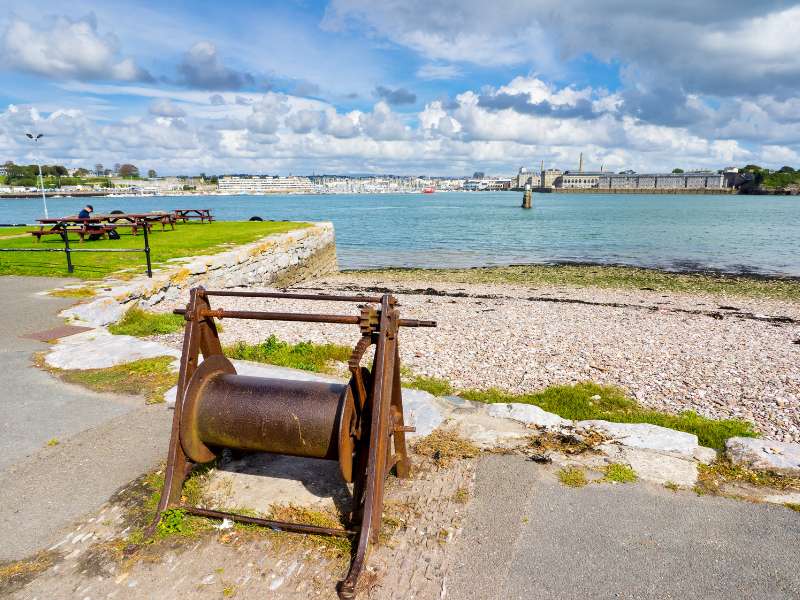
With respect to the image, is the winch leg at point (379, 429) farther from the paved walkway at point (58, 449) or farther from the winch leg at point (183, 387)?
the paved walkway at point (58, 449)

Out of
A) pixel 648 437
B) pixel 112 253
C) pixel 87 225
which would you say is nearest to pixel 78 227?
pixel 87 225

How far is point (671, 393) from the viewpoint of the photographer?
8.54 meters

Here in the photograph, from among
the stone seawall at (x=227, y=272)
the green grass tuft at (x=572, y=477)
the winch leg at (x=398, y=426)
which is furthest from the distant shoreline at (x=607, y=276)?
the winch leg at (x=398, y=426)

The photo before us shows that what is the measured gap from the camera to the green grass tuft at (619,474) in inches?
186

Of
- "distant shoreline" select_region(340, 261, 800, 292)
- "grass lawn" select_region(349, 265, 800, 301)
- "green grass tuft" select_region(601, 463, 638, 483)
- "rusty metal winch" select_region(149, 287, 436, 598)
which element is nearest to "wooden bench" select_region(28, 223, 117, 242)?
"grass lawn" select_region(349, 265, 800, 301)

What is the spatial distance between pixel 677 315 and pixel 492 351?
30.4 ft

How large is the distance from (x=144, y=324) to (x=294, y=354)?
11.6 feet

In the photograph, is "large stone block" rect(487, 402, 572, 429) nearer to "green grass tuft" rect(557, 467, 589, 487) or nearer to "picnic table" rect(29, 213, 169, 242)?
"green grass tuft" rect(557, 467, 589, 487)

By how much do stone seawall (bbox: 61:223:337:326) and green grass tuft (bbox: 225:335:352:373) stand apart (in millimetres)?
3154

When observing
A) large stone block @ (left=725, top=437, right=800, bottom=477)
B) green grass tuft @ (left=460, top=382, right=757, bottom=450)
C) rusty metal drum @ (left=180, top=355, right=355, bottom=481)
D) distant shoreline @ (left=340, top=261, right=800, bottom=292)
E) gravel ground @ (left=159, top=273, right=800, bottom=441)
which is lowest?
distant shoreline @ (left=340, top=261, right=800, bottom=292)

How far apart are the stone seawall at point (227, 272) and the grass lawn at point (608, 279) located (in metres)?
3.92

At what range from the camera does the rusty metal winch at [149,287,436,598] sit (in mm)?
3828

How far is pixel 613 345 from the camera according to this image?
38.9 feet

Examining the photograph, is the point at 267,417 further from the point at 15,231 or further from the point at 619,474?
the point at 15,231
